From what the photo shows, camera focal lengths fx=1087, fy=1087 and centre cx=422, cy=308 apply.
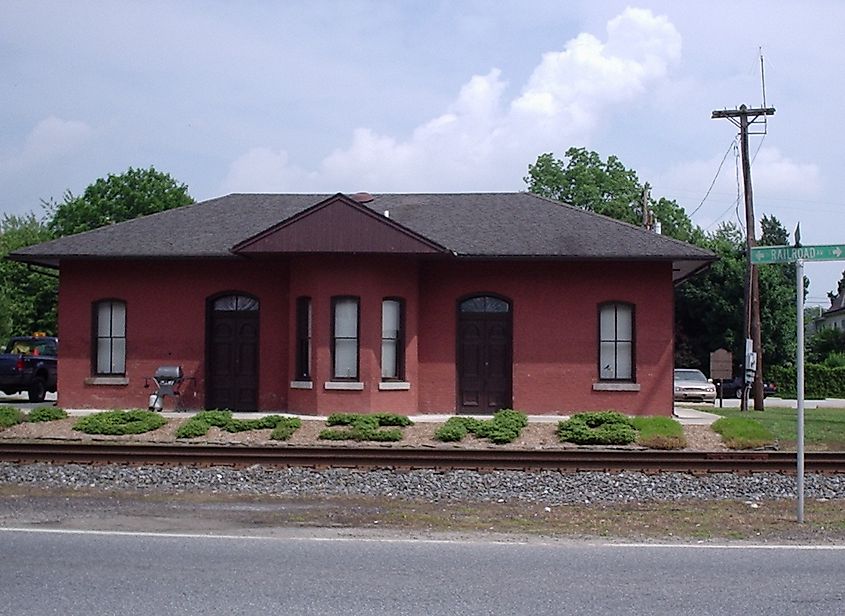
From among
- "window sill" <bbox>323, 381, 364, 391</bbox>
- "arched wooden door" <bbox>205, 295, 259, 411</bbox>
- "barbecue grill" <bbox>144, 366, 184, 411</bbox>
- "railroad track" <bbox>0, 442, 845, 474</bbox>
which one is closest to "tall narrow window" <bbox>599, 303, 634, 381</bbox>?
"window sill" <bbox>323, 381, 364, 391</bbox>

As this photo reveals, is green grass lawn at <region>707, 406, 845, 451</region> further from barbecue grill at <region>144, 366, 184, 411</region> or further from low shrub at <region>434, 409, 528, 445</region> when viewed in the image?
barbecue grill at <region>144, 366, 184, 411</region>

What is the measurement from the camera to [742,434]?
20.1m

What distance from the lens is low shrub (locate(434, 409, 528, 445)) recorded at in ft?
63.7

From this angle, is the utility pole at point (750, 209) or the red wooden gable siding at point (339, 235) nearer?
the red wooden gable siding at point (339, 235)

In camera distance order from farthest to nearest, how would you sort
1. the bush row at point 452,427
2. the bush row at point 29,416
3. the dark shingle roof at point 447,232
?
the dark shingle roof at point 447,232
the bush row at point 29,416
the bush row at point 452,427

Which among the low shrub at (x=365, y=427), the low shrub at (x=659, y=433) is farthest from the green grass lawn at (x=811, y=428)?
the low shrub at (x=365, y=427)

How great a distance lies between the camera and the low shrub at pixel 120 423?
20359 millimetres

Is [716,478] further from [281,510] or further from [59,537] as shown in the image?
[59,537]

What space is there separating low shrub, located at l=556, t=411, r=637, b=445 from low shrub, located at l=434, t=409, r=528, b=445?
2.71ft

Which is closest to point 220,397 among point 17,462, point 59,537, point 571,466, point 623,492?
point 17,462

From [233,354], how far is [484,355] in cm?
577

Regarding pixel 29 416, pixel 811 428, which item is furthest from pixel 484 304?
pixel 29 416

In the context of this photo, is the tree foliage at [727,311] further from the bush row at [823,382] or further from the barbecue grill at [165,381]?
the barbecue grill at [165,381]

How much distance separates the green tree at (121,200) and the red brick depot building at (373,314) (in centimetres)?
3912
